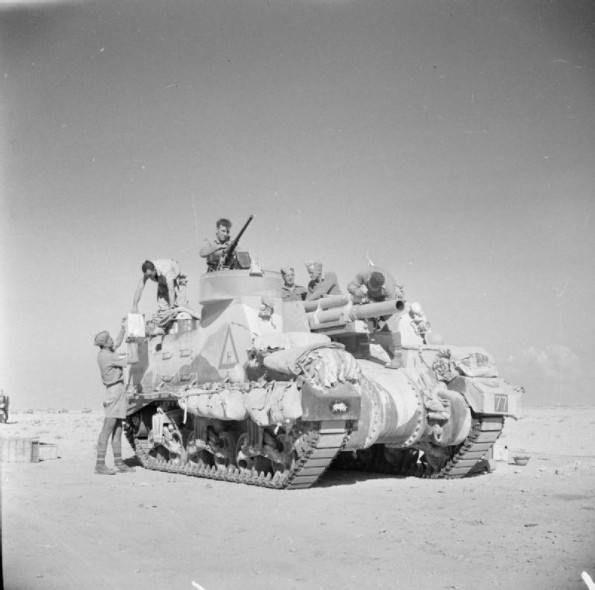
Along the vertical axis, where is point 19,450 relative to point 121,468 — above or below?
below

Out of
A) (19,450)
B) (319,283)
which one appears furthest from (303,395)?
(19,450)

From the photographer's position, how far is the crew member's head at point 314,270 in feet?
42.1

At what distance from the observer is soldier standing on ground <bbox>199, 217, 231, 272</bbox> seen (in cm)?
1309

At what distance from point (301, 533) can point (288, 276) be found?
634 centimetres

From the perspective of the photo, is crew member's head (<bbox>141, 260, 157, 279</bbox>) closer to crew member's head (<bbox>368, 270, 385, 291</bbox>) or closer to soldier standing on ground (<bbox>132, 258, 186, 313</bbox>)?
soldier standing on ground (<bbox>132, 258, 186, 313</bbox>)

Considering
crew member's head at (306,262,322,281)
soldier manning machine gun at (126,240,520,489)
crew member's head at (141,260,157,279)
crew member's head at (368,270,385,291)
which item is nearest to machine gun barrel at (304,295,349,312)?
soldier manning machine gun at (126,240,520,489)

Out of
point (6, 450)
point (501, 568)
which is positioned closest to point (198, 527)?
point (501, 568)

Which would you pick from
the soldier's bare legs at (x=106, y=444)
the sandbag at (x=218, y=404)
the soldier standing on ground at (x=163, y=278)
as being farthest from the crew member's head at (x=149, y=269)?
the sandbag at (x=218, y=404)

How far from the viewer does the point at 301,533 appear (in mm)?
7004

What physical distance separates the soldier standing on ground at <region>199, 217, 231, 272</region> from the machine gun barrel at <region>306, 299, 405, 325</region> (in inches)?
99.7

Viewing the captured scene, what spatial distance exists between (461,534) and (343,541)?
1126 millimetres

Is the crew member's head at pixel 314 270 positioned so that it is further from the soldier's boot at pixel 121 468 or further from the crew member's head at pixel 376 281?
the soldier's boot at pixel 121 468

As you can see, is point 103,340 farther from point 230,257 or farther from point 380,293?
point 380,293

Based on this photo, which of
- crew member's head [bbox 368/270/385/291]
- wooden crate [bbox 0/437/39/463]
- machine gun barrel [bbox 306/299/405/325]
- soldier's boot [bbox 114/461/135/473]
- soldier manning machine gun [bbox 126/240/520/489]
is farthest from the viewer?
wooden crate [bbox 0/437/39/463]
